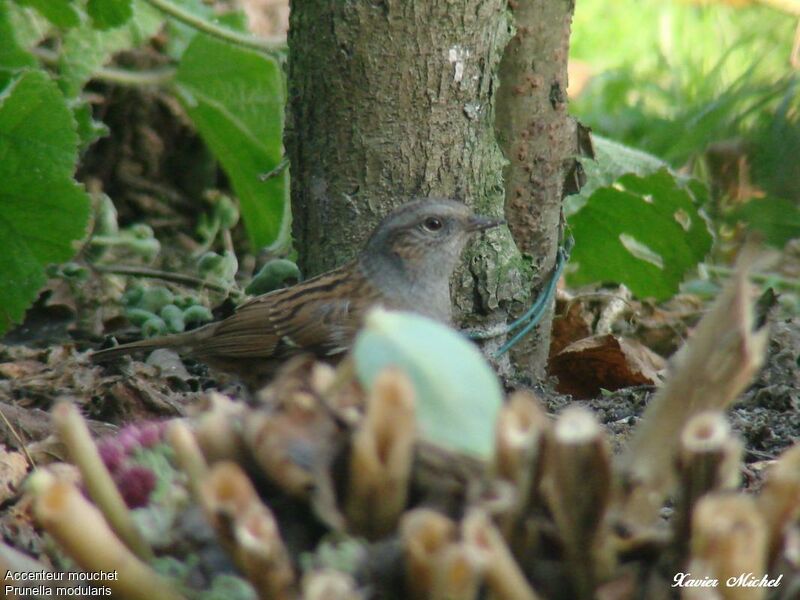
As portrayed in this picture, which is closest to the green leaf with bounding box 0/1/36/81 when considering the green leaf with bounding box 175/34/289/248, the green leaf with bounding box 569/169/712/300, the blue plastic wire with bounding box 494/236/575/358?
the green leaf with bounding box 175/34/289/248

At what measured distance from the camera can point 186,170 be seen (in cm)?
700

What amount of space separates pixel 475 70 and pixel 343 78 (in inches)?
17.3

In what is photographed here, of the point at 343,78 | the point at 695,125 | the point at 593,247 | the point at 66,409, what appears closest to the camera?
the point at 66,409

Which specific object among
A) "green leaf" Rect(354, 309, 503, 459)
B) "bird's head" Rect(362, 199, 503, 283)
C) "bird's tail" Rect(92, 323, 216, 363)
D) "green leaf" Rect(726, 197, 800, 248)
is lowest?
"bird's tail" Rect(92, 323, 216, 363)

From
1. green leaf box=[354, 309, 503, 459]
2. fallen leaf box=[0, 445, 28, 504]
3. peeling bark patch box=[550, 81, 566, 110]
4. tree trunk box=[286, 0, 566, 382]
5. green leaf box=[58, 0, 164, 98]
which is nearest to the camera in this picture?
green leaf box=[354, 309, 503, 459]

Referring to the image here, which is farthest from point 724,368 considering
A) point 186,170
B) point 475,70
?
point 186,170

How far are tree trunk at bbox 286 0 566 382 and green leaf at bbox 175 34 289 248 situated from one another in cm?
131

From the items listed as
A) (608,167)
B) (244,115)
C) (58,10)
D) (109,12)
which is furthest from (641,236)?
(58,10)

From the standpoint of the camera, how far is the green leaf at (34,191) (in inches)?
176

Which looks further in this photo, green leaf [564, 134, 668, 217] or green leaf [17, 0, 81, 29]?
green leaf [564, 134, 668, 217]

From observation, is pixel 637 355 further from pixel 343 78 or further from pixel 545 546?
pixel 545 546

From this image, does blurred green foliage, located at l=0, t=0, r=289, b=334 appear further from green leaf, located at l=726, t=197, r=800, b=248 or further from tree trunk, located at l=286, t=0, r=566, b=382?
green leaf, located at l=726, t=197, r=800, b=248

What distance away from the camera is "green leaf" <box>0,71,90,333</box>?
4465mm

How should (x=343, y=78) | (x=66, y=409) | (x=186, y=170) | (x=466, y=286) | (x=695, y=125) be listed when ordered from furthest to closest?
(x=186, y=170)
(x=466, y=286)
(x=343, y=78)
(x=695, y=125)
(x=66, y=409)
